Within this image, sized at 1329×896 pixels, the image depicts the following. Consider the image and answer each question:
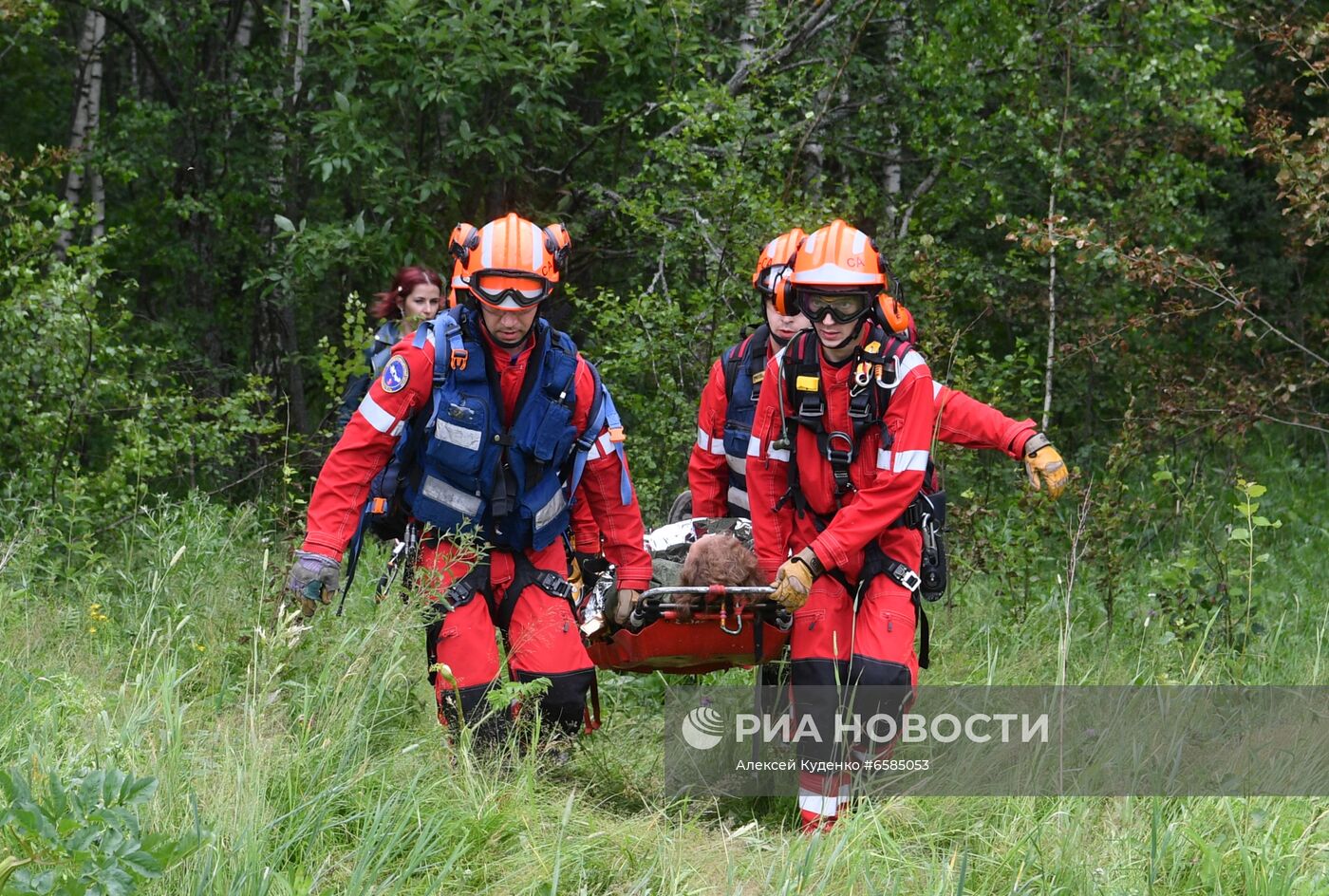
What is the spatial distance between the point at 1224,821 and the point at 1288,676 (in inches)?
77.8

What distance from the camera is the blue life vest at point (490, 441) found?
4.57m

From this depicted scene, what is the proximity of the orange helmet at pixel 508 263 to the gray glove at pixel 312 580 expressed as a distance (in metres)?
1.00

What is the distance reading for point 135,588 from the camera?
554cm

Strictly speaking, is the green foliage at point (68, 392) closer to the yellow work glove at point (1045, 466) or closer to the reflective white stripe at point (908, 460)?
the reflective white stripe at point (908, 460)

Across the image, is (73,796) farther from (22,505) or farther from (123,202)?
(123,202)

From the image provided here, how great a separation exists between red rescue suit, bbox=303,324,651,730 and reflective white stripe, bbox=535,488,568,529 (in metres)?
0.13

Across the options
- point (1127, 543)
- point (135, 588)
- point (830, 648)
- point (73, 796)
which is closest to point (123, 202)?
point (135, 588)

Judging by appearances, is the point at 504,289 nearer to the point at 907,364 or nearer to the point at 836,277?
the point at 836,277

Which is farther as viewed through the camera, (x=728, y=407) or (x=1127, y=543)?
(x=1127, y=543)

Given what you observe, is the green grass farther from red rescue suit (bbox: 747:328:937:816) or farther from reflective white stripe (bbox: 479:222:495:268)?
reflective white stripe (bbox: 479:222:495:268)

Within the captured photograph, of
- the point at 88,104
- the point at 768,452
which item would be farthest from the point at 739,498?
the point at 88,104

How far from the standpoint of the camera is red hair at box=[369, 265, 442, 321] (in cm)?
624

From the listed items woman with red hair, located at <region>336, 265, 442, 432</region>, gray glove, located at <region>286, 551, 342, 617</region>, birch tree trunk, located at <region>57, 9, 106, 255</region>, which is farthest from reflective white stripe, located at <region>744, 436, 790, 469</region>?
birch tree trunk, located at <region>57, 9, 106, 255</region>

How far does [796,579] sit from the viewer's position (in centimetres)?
445
